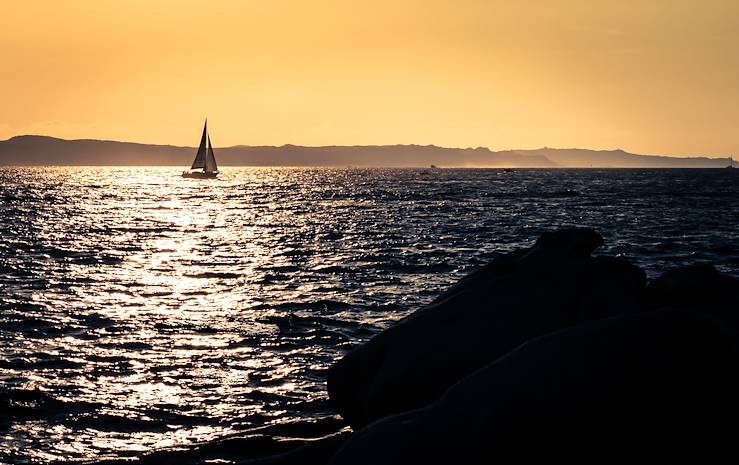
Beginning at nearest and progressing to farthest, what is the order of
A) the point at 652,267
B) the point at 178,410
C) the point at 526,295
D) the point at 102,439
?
1. the point at 526,295
2. the point at 102,439
3. the point at 178,410
4. the point at 652,267

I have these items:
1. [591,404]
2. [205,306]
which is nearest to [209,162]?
[205,306]

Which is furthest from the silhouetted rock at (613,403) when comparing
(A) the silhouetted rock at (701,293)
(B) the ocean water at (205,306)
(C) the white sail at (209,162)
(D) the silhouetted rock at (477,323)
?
(C) the white sail at (209,162)

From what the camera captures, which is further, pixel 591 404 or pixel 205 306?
pixel 205 306

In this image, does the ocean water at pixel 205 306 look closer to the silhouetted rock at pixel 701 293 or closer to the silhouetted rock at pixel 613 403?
the silhouetted rock at pixel 701 293

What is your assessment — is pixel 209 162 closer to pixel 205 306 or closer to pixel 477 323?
pixel 205 306

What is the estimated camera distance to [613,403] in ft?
21.2

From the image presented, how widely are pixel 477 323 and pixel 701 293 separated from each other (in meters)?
2.83

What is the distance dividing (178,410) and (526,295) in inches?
300

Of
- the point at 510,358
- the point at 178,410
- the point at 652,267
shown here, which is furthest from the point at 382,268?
the point at 510,358

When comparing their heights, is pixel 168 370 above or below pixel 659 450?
below

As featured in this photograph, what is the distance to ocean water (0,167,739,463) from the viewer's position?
14820 mm

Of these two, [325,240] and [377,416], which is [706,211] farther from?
[377,416]

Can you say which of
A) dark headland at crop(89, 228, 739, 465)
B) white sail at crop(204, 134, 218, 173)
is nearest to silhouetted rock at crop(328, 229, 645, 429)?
dark headland at crop(89, 228, 739, 465)

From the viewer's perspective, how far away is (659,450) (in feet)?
21.4
